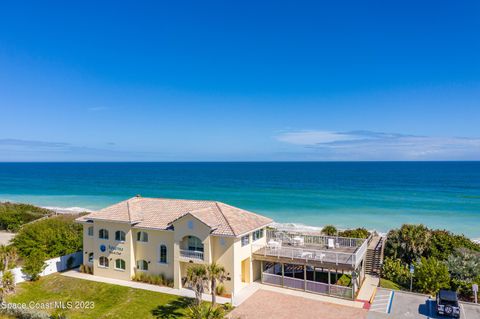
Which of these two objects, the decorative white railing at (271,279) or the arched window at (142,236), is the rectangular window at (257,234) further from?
the arched window at (142,236)

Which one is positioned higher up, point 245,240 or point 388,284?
point 245,240

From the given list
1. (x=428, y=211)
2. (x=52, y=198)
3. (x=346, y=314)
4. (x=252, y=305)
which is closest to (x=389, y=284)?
(x=346, y=314)

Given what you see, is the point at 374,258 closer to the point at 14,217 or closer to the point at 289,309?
the point at 289,309

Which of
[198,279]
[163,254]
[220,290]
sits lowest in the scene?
[220,290]

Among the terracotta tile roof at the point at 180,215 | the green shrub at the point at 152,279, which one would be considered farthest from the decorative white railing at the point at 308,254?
the green shrub at the point at 152,279

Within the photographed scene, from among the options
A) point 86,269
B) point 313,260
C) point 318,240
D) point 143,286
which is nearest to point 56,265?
point 86,269
